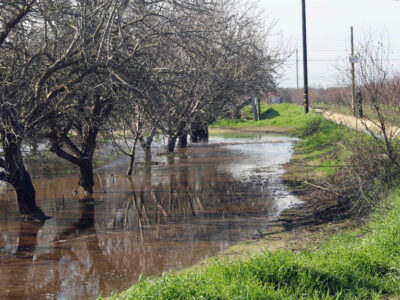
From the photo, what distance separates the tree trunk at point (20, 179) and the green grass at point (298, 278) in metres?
6.41

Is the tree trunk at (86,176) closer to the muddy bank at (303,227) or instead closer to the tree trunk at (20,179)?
the tree trunk at (20,179)

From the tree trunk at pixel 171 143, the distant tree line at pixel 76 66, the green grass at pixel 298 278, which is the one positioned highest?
the distant tree line at pixel 76 66

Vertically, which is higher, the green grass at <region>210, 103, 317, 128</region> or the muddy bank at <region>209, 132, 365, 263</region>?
the green grass at <region>210, 103, 317, 128</region>

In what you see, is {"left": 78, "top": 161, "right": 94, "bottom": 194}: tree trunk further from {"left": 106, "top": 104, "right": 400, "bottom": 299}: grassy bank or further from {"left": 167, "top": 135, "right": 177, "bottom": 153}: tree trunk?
{"left": 106, "top": 104, "right": 400, "bottom": 299}: grassy bank

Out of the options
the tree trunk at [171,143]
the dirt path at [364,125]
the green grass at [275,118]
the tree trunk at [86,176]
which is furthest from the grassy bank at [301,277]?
the green grass at [275,118]

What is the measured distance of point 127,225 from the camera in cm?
1235

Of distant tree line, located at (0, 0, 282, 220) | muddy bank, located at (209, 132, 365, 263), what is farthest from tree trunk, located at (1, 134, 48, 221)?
muddy bank, located at (209, 132, 365, 263)

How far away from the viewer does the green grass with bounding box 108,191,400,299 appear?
548 centimetres

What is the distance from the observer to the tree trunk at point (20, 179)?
11766mm

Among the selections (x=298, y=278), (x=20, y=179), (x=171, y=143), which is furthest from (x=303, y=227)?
(x=171, y=143)

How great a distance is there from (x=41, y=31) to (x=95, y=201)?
Result: 17.1 ft

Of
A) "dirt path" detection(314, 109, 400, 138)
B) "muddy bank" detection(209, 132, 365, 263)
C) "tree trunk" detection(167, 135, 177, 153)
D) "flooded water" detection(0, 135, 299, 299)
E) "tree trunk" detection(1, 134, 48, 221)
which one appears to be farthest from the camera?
"tree trunk" detection(167, 135, 177, 153)

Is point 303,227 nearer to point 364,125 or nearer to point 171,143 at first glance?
point 364,125

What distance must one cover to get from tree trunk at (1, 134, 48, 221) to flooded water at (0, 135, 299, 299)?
295mm
